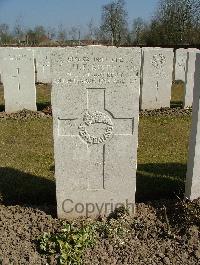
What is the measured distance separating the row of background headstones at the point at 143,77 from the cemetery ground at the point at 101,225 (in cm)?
382

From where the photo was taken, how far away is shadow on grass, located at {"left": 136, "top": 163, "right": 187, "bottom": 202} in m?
4.67

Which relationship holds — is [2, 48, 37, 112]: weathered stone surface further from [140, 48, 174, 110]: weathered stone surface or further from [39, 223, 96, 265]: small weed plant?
[39, 223, 96, 265]: small weed plant

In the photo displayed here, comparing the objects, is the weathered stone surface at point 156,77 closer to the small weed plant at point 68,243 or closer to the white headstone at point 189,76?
the white headstone at point 189,76

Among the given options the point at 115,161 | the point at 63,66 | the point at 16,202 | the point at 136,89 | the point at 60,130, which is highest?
the point at 63,66

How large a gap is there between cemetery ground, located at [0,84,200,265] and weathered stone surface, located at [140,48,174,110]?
13.1 feet

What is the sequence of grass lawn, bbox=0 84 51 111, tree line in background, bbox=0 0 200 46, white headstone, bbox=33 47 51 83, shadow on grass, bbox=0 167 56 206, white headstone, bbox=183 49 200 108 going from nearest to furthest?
1. shadow on grass, bbox=0 167 56 206
2. white headstone, bbox=183 49 200 108
3. grass lawn, bbox=0 84 51 111
4. white headstone, bbox=33 47 51 83
5. tree line in background, bbox=0 0 200 46

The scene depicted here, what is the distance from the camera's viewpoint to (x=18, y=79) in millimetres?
9289

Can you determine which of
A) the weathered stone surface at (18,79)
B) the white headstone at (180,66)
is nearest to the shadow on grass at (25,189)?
the weathered stone surface at (18,79)

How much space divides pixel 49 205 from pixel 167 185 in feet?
5.57

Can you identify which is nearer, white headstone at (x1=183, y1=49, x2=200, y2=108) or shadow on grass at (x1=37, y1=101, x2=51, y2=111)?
white headstone at (x1=183, y1=49, x2=200, y2=108)

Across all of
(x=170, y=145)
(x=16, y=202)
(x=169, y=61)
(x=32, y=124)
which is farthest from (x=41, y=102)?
(x=16, y=202)

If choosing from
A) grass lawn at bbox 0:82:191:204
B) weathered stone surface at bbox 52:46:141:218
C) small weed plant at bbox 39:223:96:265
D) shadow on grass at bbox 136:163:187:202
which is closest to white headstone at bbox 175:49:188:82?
grass lawn at bbox 0:82:191:204

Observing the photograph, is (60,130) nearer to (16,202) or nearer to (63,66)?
(63,66)

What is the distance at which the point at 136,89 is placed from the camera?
3.58m
